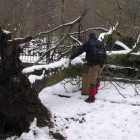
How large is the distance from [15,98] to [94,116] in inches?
66.8

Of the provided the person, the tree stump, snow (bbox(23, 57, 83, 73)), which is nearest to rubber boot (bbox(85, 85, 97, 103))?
the person

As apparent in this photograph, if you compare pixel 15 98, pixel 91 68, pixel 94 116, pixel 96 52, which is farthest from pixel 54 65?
pixel 15 98

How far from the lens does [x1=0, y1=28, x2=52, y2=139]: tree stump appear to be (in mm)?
3340

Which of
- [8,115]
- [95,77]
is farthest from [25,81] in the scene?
[95,77]

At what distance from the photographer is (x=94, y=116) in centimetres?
425

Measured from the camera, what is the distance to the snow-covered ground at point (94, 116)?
3.52m

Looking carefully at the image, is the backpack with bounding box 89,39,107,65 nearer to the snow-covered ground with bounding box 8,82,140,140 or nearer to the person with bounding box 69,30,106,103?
the person with bounding box 69,30,106,103

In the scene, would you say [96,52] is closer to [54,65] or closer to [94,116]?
[54,65]

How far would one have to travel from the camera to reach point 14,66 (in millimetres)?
3408

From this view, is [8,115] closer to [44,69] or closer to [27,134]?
[27,134]

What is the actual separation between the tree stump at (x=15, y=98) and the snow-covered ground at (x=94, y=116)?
0.21 m

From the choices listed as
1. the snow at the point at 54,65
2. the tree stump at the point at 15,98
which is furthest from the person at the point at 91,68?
the tree stump at the point at 15,98

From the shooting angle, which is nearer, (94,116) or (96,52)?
(94,116)

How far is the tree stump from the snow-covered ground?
0.21 m
